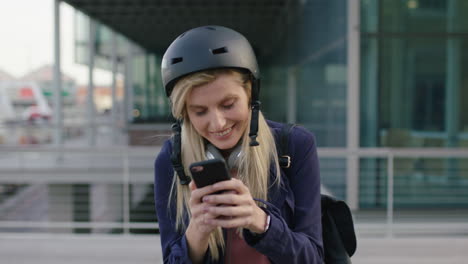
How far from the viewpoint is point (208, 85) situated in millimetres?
1244

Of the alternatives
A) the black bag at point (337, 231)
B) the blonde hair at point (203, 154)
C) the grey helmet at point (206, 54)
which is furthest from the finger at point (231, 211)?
the black bag at point (337, 231)

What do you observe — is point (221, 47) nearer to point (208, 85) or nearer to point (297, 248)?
point (208, 85)

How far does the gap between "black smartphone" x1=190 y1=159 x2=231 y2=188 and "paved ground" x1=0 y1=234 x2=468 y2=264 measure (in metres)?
3.30

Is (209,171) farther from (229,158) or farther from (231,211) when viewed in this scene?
(229,158)

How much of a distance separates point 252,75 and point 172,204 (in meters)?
0.46

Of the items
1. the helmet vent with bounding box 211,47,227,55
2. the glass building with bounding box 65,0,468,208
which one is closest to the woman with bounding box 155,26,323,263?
the helmet vent with bounding box 211,47,227,55

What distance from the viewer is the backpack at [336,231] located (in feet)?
4.71

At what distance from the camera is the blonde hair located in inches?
50.1

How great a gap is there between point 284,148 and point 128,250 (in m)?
3.20

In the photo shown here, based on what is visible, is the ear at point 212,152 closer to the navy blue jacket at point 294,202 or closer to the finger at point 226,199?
the navy blue jacket at point 294,202

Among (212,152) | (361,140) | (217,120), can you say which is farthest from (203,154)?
(361,140)

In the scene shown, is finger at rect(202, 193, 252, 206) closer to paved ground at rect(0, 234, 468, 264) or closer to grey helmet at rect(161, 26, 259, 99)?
grey helmet at rect(161, 26, 259, 99)

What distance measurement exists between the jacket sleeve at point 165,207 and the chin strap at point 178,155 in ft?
0.15

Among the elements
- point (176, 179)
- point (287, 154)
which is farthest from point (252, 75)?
point (176, 179)
